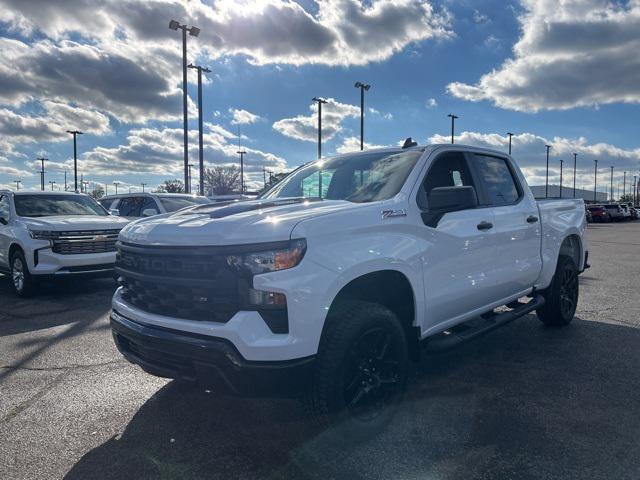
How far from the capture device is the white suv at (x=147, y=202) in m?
11.0

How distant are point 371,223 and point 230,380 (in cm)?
125

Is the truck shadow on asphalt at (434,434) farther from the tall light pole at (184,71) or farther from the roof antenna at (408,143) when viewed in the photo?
the tall light pole at (184,71)

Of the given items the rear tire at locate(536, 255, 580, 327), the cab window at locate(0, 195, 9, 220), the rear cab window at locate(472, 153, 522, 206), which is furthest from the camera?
the cab window at locate(0, 195, 9, 220)

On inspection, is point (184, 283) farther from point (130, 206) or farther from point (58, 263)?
point (130, 206)

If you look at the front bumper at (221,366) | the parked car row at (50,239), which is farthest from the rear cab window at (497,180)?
the parked car row at (50,239)

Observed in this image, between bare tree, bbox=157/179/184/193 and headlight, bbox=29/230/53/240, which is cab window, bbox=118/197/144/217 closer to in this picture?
headlight, bbox=29/230/53/240

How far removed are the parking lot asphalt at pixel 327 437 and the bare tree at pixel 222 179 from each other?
203 ft

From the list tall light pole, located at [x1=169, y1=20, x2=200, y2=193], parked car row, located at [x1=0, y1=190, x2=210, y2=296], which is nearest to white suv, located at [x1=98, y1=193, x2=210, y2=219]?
parked car row, located at [x1=0, y1=190, x2=210, y2=296]

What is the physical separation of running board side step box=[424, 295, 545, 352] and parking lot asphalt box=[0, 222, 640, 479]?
38 cm

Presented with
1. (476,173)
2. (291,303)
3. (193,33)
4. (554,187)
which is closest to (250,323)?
(291,303)

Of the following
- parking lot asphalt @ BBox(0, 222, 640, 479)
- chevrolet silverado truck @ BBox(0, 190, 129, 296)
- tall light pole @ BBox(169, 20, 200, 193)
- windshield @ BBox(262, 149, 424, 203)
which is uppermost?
tall light pole @ BBox(169, 20, 200, 193)

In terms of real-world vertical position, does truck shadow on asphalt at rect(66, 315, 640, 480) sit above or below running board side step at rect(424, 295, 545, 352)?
below

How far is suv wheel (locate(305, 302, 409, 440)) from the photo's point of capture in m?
2.72

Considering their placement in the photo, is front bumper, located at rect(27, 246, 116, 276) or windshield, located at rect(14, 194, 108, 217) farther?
windshield, located at rect(14, 194, 108, 217)
